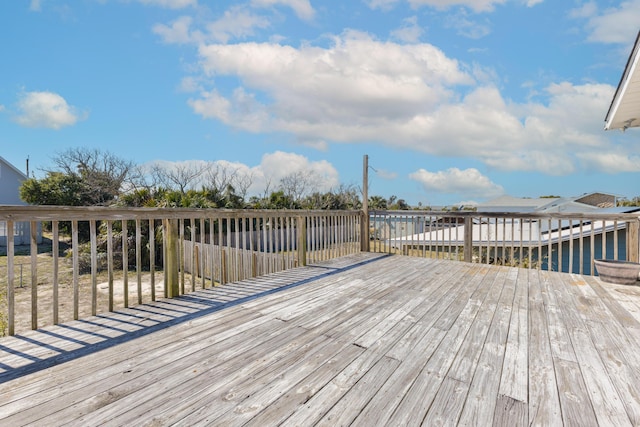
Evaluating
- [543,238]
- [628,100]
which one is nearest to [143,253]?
[543,238]

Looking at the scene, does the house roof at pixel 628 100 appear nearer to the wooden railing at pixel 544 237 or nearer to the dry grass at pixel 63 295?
the wooden railing at pixel 544 237

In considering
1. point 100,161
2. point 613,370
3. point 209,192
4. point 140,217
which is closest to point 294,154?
point 209,192

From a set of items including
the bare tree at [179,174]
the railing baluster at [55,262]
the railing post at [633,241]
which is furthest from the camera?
the bare tree at [179,174]

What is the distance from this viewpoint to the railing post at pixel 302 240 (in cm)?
455

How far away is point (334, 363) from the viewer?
1659 millimetres

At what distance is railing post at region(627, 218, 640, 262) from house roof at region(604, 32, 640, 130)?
1661 millimetres

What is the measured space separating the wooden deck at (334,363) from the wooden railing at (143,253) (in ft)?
1.20

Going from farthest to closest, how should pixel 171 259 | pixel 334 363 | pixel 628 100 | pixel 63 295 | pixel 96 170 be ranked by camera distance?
pixel 96 170
pixel 63 295
pixel 628 100
pixel 171 259
pixel 334 363

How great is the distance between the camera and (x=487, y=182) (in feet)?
91.2

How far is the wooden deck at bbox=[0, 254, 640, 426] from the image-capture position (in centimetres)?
125

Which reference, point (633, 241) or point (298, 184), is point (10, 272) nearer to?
point (633, 241)

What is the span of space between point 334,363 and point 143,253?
1084 cm

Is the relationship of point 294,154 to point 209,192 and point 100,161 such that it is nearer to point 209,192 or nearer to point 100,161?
point 209,192

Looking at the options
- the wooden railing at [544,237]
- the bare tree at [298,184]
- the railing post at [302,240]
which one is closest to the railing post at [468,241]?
the wooden railing at [544,237]
